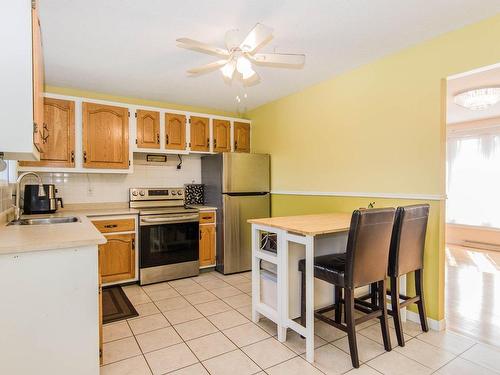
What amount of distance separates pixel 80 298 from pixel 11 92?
1071mm

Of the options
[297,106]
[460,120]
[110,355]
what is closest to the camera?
[110,355]

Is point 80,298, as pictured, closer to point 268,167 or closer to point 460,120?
point 268,167

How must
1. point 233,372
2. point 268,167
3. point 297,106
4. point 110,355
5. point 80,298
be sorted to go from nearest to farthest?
1. point 80,298
2. point 233,372
3. point 110,355
4. point 297,106
5. point 268,167

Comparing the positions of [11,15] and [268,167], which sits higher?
[11,15]

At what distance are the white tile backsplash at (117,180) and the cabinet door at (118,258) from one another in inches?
28.9

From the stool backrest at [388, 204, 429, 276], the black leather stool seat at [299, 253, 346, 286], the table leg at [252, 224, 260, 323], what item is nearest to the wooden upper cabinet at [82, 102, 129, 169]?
the table leg at [252, 224, 260, 323]

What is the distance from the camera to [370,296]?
2508 mm

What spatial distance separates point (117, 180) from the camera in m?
3.91

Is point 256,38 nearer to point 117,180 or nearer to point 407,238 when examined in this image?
point 407,238

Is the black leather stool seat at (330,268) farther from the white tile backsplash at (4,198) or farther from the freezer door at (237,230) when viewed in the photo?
the white tile backsplash at (4,198)

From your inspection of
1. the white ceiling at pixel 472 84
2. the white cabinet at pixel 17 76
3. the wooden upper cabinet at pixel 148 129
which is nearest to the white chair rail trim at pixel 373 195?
the white ceiling at pixel 472 84

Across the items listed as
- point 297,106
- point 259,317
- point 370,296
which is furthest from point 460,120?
point 259,317

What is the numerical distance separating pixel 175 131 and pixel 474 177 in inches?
203

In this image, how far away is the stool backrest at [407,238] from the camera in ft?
7.06
